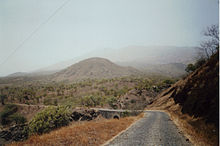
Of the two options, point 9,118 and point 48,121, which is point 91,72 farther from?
point 48,121

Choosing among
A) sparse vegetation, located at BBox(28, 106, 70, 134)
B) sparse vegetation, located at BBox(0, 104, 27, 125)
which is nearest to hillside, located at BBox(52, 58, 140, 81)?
sparse vegetation, located at BBox(0, 104, 27, 125)

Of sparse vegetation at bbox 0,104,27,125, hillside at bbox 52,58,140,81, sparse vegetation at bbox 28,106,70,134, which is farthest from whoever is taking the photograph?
hillside at bbox 52,58,140,81

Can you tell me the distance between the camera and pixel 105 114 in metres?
27.2

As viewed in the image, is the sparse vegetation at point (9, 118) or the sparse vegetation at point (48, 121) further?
the sparse vegetation at point (9, 118)

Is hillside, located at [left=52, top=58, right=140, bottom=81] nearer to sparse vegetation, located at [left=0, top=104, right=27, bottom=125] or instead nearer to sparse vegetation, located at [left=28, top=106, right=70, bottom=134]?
sparse vegetation, located at [left=0, top=104, right=27, bottom=125]

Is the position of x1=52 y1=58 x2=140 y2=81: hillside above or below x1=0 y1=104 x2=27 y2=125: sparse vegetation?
above

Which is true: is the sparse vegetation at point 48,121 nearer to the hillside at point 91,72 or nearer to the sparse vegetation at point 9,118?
the sparse vegetation at point 9,118

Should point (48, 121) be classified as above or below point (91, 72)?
below

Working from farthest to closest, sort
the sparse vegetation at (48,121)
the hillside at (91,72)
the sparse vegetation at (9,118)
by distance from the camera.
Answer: the hillside at (91,72)
the sparse vegetation at (9,118)
the sparse vegetation at (48,121)

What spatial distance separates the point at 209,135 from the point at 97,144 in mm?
5849

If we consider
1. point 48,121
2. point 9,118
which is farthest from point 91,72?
point 48,121

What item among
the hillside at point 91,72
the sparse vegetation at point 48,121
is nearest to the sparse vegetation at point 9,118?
the sparse vegetation at point 48,121

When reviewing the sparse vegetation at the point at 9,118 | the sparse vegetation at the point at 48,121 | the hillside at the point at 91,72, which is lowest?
the sparse vegetation at the point at 9,118

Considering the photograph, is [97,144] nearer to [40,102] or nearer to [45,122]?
[45,122]
